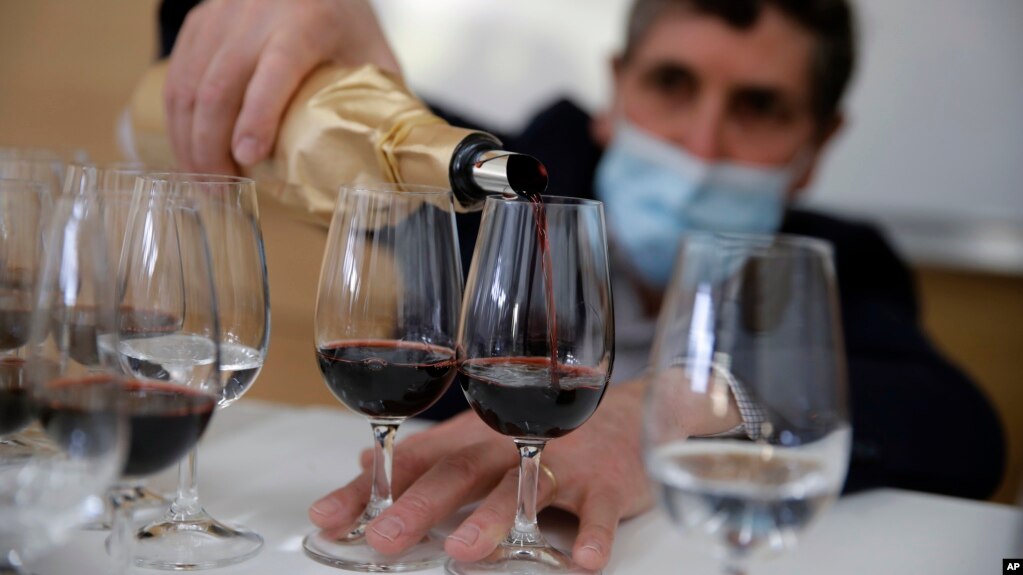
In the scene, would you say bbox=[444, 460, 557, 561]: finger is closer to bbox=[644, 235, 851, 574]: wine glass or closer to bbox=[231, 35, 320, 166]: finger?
bbox=[644, 235, 851, 574]: wine glass

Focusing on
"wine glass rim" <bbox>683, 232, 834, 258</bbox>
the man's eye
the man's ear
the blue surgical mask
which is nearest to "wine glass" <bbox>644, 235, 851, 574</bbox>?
"wine glass rim" <bbox>683, 232, 834, 258</bbox>

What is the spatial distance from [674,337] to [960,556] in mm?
467

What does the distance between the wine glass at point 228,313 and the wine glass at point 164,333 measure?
0.02 m

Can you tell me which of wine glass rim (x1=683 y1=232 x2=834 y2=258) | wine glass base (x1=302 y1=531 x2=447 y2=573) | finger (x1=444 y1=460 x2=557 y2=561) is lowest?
wine glass base (x1=302 y1=531 x2=447 y2=573)

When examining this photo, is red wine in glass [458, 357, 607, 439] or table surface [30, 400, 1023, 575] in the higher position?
red wine in glass [458, 357, 607, 439]

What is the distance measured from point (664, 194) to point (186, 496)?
120 centimetres

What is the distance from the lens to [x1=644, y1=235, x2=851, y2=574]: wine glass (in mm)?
500

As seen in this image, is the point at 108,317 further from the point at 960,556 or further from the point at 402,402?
the point at 960,556

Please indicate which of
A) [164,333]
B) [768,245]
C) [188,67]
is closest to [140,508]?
[164,333]

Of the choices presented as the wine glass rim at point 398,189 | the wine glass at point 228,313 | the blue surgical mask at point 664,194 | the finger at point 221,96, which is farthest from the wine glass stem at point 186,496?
the blue surgical mask at point 664,194

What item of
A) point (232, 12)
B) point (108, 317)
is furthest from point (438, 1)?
point (108, 317)

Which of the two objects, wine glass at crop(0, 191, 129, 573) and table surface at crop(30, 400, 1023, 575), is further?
table surface at crop(30, 400, 1023, 575)

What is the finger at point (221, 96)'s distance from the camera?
964mm

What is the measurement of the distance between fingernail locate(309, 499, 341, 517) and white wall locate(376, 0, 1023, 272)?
6.82 ft
